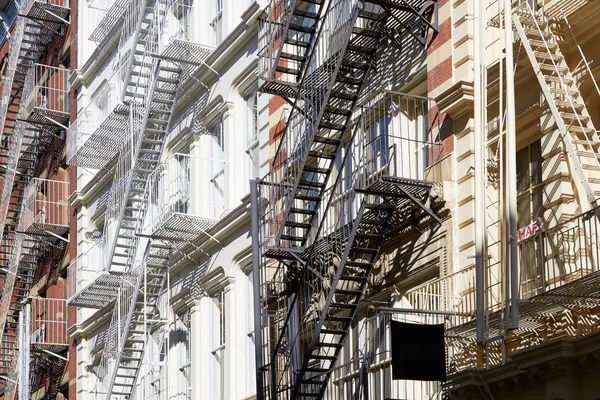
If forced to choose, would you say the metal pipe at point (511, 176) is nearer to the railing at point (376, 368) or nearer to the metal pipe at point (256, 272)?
the railing at point (376, 368)

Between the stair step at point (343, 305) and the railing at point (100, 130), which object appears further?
the railing at point (100, 130)

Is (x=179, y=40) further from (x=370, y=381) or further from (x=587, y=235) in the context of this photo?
(x=587, y=235)

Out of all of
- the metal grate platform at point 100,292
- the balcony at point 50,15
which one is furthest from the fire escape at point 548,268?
the balcony at point 50,15

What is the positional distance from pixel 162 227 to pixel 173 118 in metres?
4.41

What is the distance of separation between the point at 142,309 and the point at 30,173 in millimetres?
16216

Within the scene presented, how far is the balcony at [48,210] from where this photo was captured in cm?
4056

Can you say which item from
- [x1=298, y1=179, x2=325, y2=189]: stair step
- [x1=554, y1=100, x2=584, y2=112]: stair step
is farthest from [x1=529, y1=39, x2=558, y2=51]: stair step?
[x1=298, y1=179, x2=325, y2=189]: stair step

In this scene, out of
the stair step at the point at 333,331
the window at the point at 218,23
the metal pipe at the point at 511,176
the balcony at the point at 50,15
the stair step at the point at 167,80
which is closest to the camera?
the metal pipe at the point at 511,176

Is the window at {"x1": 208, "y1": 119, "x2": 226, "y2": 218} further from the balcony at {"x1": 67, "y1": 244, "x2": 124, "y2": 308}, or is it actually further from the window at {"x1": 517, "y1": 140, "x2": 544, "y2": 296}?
the window at {"x1": 517, "y1": 140, "x2": 544, "y2": 296}

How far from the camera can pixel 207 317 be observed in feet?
95.0

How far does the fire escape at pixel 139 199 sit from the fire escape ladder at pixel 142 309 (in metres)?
0.02

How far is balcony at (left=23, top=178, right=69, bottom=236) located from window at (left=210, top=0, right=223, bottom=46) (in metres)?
11.3

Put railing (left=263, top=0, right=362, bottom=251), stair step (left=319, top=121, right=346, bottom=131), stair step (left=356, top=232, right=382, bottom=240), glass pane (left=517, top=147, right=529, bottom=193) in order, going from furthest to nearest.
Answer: stair step (left=319, top=121, right=346, bottom=131), railing (left=263, top=0, right=362, bottom=251), stair step (left=356, top=232, right=382, bottom=240), glass pane (left=517, top=147, right=529, bottom=193)

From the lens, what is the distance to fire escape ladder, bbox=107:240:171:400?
30234mm
